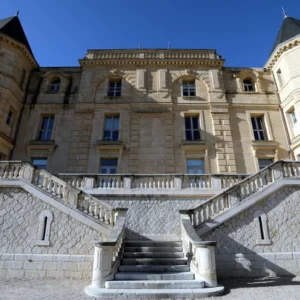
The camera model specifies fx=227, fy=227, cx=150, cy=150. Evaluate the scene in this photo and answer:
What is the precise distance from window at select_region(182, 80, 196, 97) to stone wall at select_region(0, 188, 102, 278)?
1304 cm

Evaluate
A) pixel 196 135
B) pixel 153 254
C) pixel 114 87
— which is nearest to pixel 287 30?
pixel 196 135

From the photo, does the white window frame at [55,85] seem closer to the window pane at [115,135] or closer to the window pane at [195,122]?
the window pane at [115,135]

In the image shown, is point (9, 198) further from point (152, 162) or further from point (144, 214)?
point (152, 162)

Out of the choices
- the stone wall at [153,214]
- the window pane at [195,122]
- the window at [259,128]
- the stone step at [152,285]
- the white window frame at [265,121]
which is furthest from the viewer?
the window pane at [195,122]

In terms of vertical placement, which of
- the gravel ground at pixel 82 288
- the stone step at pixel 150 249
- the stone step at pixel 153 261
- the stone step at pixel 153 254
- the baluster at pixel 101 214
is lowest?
the gravel ground at pixel 82 288

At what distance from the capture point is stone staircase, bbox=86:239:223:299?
18.1 ft

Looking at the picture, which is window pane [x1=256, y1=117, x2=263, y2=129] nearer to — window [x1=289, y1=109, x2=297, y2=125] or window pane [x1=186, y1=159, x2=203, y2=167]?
window [x1=289, y1=109, x2=297, y2=125]

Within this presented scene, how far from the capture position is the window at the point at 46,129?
1656cm

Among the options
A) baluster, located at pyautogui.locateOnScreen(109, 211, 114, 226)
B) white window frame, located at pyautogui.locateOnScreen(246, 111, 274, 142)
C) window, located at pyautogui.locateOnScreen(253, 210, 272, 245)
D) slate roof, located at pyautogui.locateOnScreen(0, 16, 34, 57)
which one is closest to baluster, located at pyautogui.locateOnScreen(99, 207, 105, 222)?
baluster, located at pyautogui.locateOnScreen(109, 211, 114, 226)

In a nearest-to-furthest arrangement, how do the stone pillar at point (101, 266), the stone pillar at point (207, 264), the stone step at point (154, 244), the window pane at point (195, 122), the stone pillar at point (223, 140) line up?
1. the stone pillar at point (101, 266)
2. the stone pillar at point (207, 264)
3. the stone step at point (154, 244)
4. the stone pillar at point (223, 140)
5. the window pane at point (195, 122)

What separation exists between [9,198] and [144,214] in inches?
224

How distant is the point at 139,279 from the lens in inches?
247

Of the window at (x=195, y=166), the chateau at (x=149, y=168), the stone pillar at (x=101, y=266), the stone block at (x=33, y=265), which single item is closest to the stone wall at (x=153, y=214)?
the chateau at (x=149, y=168)

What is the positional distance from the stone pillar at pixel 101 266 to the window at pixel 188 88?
46.3ft
